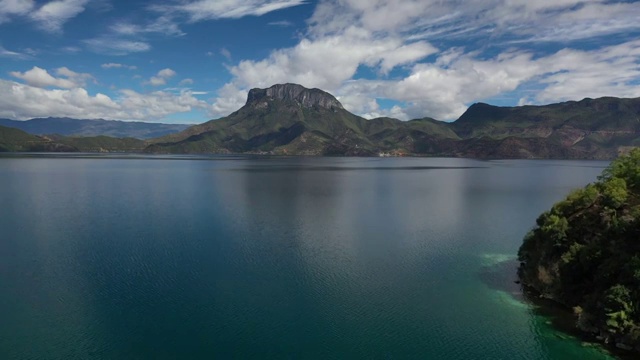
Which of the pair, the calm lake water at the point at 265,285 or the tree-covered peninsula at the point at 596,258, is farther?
the calm lake water at the point at 265,285

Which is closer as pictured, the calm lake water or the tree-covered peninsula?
the tree-covered peninsula

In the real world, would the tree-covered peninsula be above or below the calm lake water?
above

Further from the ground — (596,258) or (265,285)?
(596,258)

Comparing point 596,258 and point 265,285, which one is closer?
point 596,258

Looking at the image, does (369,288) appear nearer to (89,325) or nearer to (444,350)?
(444,350)
